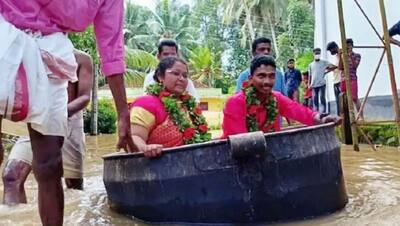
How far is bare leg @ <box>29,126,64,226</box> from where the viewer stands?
2.26 meters

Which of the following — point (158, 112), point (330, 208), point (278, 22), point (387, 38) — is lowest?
point (330, 208)

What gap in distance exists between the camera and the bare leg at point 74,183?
4593 millimetres

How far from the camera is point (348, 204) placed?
4.00 metres

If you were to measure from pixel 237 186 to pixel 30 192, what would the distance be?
2313mm

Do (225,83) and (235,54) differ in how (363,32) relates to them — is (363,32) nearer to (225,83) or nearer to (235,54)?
(225,83)

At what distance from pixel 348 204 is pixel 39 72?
101 inches

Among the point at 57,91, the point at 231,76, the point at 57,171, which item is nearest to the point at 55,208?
A: the point at 57,171

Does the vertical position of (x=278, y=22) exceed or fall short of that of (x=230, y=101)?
it exceeds it

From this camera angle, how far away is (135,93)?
27.6 meters

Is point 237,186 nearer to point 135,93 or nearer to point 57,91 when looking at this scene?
point 57,91

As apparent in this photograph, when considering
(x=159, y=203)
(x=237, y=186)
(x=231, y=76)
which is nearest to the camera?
(x=237, y=186)

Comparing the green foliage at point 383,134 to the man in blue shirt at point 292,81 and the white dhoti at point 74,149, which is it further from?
the man in blue shirt at point 292,81

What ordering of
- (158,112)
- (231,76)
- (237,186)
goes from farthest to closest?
(231,76) < (158,112) < (237,186)

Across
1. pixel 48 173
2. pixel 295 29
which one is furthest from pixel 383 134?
pixel 295 29
